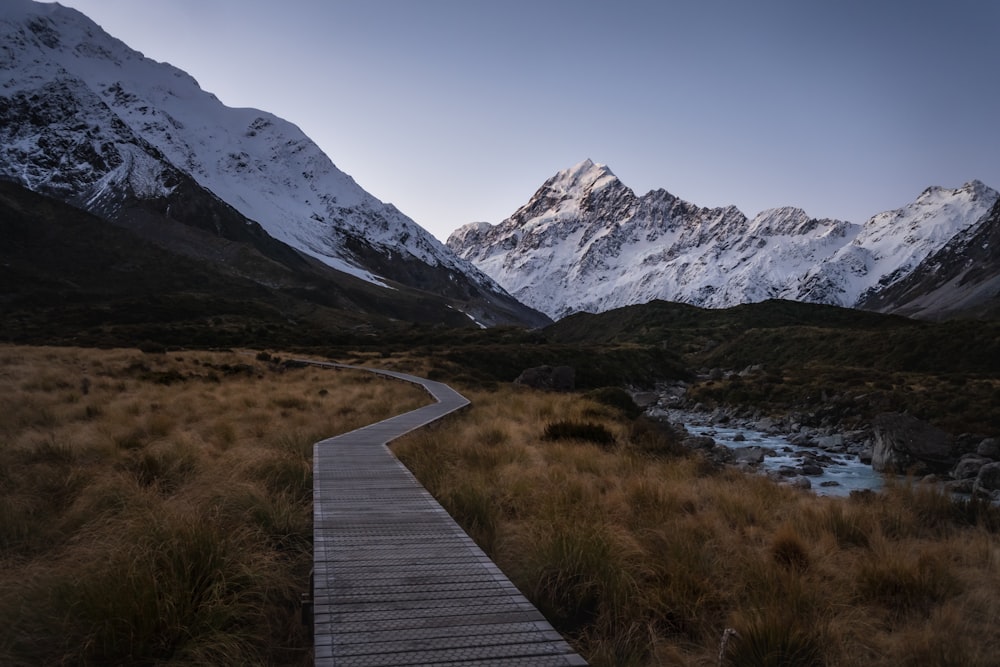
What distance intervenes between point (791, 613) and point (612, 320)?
4501 inches

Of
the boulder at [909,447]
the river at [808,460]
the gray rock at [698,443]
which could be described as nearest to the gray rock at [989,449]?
the boulder at [909,447]

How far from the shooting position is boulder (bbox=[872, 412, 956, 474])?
17688 millimetres

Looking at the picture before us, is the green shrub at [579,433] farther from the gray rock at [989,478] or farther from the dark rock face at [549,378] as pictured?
the dark rock face at [549,378]

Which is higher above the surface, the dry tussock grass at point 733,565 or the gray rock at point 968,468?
the gray rock at point 968,468

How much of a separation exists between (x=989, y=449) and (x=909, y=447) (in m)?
3.10

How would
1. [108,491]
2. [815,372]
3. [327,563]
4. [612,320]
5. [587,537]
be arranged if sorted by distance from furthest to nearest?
[612,320] → [815,372] → [108,491] → [587,537] → [327,563]

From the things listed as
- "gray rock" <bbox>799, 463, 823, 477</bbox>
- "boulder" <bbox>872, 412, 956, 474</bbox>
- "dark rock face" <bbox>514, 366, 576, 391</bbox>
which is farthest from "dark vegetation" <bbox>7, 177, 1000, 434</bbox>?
"gray rock" <bbox>799, 463, 823, 477</bbox>

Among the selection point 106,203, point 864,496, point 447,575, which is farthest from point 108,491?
point 106,203

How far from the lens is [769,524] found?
22.7 ft

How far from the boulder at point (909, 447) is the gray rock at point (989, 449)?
29.9 inches

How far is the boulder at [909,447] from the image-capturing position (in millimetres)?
17688

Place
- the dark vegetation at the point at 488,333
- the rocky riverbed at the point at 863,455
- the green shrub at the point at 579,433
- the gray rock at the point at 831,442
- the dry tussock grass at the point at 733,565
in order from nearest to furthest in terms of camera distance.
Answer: the dry tussock grass at the point at 733,565
the green shrub at the point at 579,433
the rocky riverbed at the point at 863,455
the gray rock at the point at 831,442
the dark vegetation at the point at 488,333

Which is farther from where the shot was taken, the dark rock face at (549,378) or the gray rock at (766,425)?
the dark rock face at (549,378)

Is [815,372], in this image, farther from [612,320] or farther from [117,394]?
[612,320]
